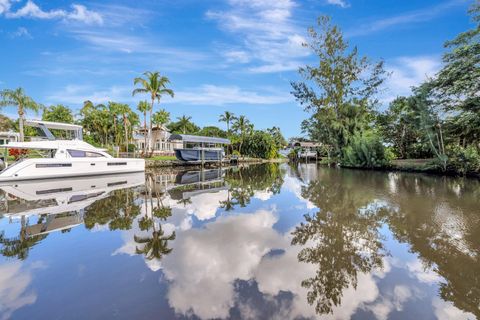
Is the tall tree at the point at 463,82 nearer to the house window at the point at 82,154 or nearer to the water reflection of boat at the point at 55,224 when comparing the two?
the water reflection of boat at the point at 55,224

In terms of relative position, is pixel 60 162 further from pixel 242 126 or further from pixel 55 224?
pixel 242 126

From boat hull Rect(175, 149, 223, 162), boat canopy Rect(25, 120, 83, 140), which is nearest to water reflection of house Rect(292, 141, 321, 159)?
boat hull Rect(175, 149, 223, 162)

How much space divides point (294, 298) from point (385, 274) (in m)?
1.45

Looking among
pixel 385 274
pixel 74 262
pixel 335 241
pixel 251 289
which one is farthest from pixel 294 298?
pixel 74 262

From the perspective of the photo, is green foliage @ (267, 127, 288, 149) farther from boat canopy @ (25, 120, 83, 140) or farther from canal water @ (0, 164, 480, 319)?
canal water @ (0, 164, 480, 319)

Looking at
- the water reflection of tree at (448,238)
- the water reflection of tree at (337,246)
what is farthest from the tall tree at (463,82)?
the water reflection of tree at (337,246)

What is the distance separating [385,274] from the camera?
353 centimetres

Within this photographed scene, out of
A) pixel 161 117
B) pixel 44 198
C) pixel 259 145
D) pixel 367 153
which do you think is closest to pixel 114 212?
pixel 44 198

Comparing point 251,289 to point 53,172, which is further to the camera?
point 53,172

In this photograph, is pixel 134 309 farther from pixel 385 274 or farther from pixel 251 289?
pixel 385 274

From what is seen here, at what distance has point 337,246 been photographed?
14.8 feet

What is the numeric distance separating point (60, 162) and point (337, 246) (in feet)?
48.7

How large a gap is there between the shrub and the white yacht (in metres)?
20.4

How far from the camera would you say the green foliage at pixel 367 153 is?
21969 millimetres
